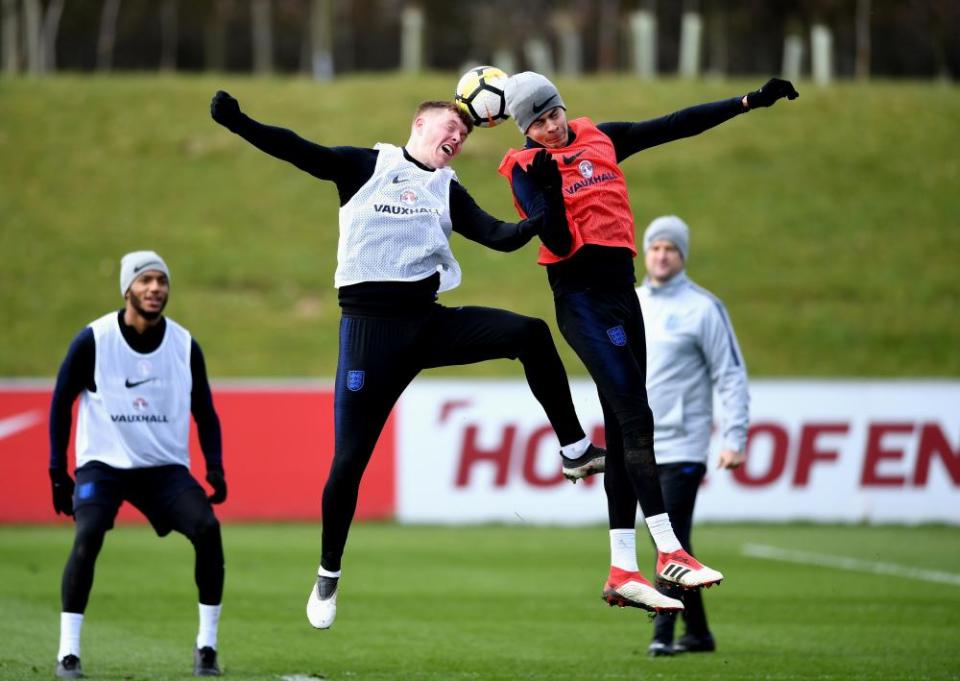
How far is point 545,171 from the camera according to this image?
7570 millimetres

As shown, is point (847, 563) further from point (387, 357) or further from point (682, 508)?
point (387, 357)

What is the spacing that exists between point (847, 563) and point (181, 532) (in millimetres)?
8819

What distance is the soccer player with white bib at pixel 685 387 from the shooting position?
34.3 feet

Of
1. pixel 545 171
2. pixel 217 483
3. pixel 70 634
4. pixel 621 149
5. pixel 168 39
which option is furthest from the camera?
pixel 168 39

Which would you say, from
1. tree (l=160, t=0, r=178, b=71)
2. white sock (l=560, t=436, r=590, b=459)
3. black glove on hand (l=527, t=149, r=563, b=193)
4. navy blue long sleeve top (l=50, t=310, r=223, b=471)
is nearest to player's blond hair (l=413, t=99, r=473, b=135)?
black glove on hand (l=527, t=149, r=563, b=193)

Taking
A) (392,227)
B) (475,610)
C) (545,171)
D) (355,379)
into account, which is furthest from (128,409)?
(475,610)

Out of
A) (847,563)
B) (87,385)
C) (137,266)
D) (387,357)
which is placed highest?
(137,266)

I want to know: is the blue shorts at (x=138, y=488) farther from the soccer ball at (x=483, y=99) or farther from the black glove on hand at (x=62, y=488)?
the soccer ball at (x=483, y=99)

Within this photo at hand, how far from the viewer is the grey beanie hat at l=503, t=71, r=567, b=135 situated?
7891 millimetres

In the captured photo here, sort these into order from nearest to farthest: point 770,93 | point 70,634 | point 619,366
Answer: point 619,366 < point 770,93 < point 70,634

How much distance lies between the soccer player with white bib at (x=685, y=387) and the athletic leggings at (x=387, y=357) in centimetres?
266

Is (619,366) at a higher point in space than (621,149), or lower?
lower

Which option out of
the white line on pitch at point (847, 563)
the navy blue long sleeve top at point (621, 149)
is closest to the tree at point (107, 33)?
the white line on pitch at point (847, 563)

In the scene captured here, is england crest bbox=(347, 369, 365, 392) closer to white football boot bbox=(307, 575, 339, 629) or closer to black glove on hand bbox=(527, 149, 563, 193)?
white football boot bbox=(307, 575, 339, 629)
